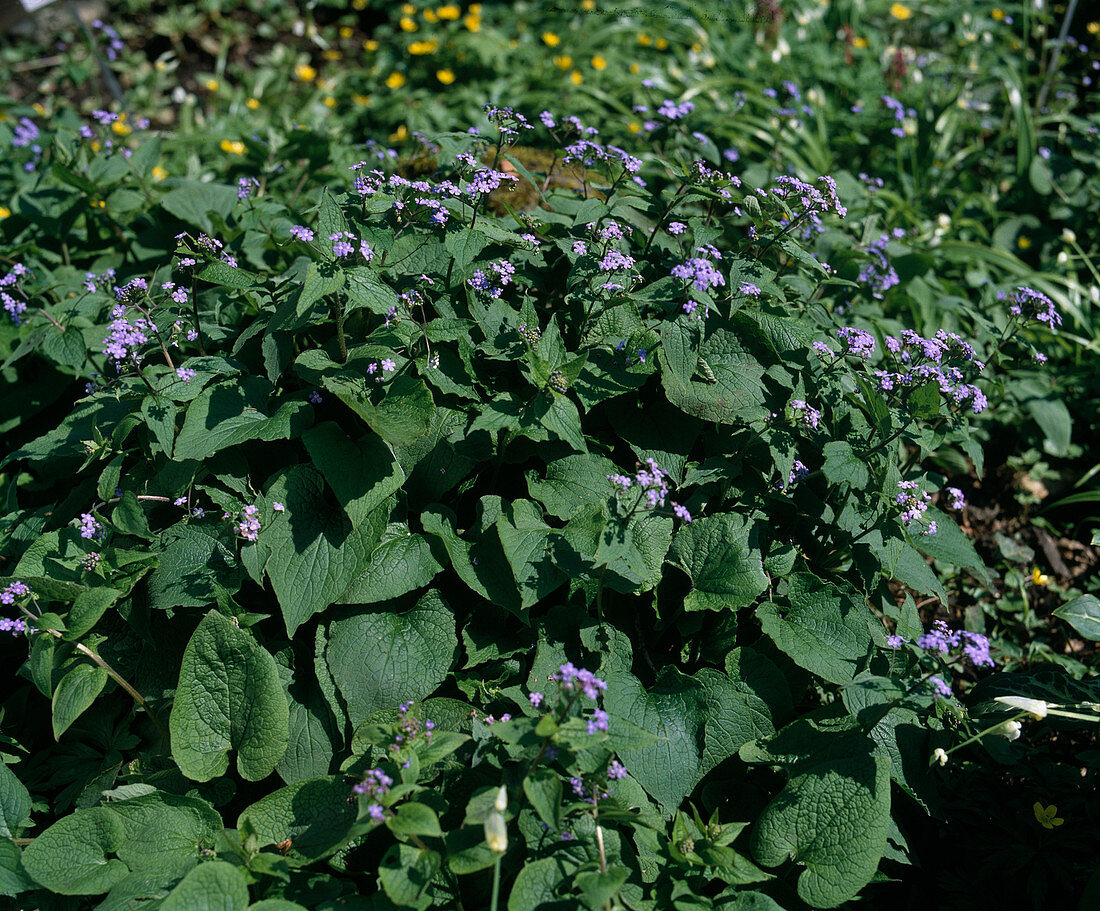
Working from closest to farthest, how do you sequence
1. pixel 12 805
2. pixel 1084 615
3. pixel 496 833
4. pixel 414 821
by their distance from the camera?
pixel 496 833
pixel 414 821
pixel 12 805
pixel 1084 615

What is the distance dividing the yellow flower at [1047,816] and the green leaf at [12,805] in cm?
322

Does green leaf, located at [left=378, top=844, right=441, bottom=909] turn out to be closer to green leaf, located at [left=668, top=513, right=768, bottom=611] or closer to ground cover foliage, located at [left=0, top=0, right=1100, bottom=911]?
ground cover foliage, located at [left=0, top=0, right=1100, bottom=911]

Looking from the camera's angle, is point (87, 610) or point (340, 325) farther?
point (340, 325)

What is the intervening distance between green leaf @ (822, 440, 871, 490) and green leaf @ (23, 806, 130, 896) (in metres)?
2.44

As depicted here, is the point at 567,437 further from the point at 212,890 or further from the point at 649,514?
the point at 212,890

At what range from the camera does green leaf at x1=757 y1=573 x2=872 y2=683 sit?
104 inches

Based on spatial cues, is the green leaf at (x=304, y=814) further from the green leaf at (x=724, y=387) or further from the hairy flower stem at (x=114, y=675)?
the green leaf at (x=724, y=387)

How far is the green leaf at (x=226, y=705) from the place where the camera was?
2.51 metres

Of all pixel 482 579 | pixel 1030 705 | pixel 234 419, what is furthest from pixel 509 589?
pixel 1030 705

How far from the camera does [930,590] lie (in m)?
2.92

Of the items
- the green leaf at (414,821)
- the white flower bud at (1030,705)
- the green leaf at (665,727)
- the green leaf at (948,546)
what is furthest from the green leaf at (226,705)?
the green leaf at (948,546)

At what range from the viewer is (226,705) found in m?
2.55

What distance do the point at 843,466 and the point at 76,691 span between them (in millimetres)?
2571

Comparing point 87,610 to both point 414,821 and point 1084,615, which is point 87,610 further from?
point 1084,615
